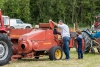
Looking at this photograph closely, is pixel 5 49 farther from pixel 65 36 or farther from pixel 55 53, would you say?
pixel 65 36

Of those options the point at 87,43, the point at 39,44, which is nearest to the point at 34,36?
the point at 39,44

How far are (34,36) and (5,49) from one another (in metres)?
1.65

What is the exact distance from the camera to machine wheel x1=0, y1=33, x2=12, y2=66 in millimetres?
12227

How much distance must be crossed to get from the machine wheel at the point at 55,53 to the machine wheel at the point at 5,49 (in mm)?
2075

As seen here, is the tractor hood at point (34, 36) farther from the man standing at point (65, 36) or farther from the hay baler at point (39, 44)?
the man standing at point (65, 36)

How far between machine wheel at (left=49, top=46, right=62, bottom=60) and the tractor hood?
2.12ft

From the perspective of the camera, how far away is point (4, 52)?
1242cm

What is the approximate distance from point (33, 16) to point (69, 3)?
23.7 feet

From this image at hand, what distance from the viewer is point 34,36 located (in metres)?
13.7

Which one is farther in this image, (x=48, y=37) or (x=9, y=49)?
(x=48, y=37)

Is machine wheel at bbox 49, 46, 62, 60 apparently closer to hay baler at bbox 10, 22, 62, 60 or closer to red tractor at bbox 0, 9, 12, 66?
hay baler at bbox 10, 22, 62, 60

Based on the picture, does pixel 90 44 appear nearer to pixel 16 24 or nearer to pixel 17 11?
pixel 16 24

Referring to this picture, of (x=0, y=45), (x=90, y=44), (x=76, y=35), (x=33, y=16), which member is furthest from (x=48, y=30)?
(x=33, y=16)

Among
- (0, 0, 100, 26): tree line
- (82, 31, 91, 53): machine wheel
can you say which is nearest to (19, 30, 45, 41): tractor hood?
(82, 31, 91, 53): machine wheel
